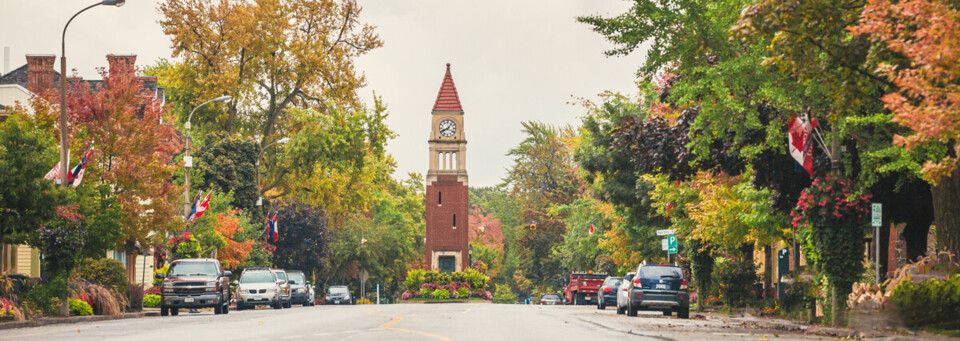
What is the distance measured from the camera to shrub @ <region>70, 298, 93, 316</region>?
31.3 m

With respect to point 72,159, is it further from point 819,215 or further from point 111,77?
point 819,215

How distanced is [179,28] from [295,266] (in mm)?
25724

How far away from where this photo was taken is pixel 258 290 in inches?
1841

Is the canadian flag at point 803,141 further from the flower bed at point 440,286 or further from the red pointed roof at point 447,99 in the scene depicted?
the red pointed roof at point 447,99

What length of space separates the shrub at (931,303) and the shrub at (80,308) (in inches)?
838

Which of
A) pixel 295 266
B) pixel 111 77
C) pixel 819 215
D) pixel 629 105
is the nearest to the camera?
pixel 819 215

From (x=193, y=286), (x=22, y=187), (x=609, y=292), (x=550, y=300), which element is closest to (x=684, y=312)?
(x=609, y=292)

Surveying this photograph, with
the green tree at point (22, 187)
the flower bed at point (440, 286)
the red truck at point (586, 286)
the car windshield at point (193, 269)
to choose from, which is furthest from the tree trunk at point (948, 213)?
the flower bed at point (440, 286)

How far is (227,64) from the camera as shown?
57.4 m

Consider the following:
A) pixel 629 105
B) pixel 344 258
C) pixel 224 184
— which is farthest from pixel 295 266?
pixel 629 105

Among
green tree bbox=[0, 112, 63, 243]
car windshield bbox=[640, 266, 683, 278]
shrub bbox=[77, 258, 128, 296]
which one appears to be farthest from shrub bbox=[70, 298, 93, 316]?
car windshield bbox=[640, 266, 683, 278]

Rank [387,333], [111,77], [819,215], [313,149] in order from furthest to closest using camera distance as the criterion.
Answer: [313,149], [111,77], [819,215], [387,333]

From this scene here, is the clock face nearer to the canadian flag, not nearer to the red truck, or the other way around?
the red truck

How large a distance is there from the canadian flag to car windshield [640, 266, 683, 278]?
973 centimetres
